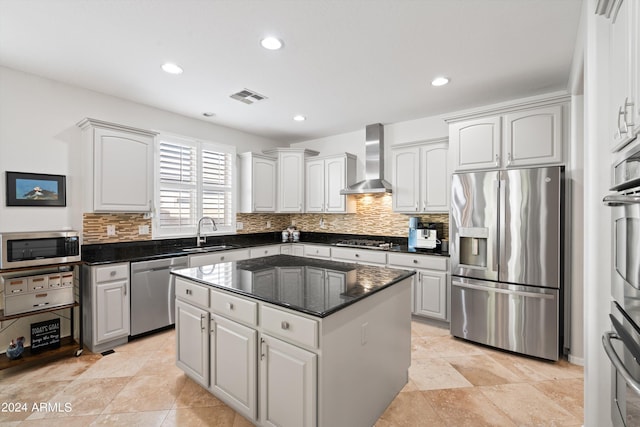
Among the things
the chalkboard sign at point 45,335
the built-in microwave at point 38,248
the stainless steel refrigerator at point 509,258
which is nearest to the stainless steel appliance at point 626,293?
the stainless steel refrigerator at point 509,258

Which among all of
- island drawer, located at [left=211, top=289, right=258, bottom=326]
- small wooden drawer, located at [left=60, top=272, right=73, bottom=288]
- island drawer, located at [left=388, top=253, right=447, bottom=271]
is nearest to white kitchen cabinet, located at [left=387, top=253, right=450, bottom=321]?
island drawer, located at [left=388, top=253, right=447, bottom=271]

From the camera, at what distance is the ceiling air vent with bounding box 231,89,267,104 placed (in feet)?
10.8

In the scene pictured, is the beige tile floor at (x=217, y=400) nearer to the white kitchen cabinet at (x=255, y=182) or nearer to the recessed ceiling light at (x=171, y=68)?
the white kitchen cabinet at (x=255, y=182)

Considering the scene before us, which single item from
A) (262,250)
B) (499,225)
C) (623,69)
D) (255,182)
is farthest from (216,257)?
(623,69)

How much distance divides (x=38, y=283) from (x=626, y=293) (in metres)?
3.99

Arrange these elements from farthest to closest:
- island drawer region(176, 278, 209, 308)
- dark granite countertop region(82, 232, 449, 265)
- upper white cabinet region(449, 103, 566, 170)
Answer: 1. dark granite countertop region(82, 232, 449, 265)
2. upper white cabinet region(449, 103, 566, 170)
3. island drawer region(176, 278, 209, 308)

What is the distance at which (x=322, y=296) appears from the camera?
1.68 meters

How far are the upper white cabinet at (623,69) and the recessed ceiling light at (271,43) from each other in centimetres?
192

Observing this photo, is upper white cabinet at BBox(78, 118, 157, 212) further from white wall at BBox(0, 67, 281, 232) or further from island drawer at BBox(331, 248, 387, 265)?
island drawer at BBox(331, 248, 387, 265)

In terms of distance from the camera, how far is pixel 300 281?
6.65ft

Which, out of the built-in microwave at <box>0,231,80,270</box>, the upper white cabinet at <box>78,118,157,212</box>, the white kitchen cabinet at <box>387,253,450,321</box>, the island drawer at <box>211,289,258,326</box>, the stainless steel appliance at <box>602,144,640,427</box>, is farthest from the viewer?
the white kitchen cabinet at <box>387,253,450,321</box>

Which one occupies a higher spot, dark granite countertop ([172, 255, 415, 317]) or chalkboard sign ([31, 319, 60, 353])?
dark granite countertop ([172, 255, 415, 317])

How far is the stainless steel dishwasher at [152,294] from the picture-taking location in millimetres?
3129

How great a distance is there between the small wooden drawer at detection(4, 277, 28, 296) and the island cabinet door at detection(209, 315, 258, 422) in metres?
1.87
